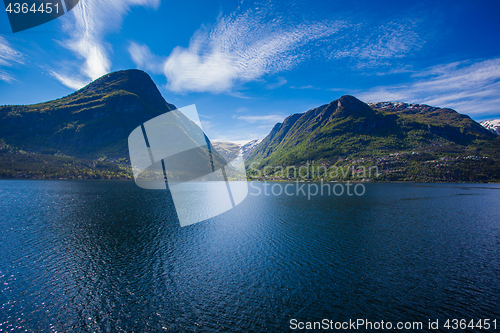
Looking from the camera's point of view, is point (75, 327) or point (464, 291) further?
point (464, 291)

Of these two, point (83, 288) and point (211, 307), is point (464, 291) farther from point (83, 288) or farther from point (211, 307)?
point (83, 288)

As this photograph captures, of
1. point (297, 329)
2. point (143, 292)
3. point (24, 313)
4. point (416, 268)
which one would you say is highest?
point (24, 313)

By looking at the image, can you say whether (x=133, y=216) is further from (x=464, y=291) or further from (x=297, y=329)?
(x=464, y=291)

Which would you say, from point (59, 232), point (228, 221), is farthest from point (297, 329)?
point (59, 232)

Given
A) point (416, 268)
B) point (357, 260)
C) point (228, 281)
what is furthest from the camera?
point (357, 260)

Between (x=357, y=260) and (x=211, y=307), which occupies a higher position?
(x=211, y=307)

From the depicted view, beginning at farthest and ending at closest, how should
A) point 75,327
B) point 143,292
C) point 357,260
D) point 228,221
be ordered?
point 228,221 < point 357,260 < point 143,292 < point 75,327
